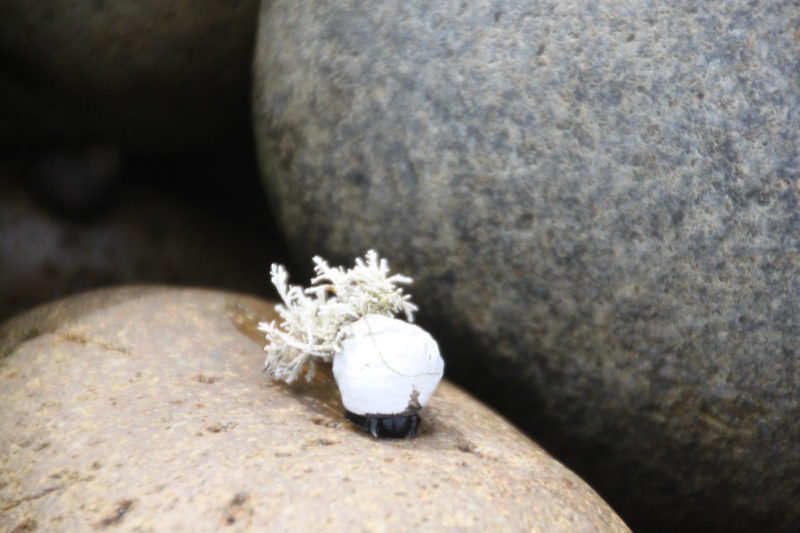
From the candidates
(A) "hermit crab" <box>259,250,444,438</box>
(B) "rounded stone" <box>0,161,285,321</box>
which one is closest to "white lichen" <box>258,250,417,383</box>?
(A) "hermit crab" <box>259,250,444,438</box>

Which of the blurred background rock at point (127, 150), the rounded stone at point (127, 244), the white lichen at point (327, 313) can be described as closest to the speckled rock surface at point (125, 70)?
the blurred background rock at point (127, 150)

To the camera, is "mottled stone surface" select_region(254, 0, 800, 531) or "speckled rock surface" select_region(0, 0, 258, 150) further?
"speckled rock surface" select_region(0, 0, 258, 150)

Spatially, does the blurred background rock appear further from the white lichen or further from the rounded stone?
the white lichen

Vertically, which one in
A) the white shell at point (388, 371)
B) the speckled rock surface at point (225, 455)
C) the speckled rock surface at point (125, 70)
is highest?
the speckled rock surface at point (125, 70)

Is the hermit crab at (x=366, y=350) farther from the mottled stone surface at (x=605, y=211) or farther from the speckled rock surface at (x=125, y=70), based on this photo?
the speckled rock surface at (x=125, y=70)

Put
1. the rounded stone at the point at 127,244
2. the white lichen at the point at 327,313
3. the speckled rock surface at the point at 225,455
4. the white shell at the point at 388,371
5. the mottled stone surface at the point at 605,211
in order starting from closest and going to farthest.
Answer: the speckled rock surface at the point at 225,455, the white shell at the point at 388,371, the white lichen at the point at 327,313, the mottled stone surface at the point at 605,211, the rounded stone at the point at 127,244

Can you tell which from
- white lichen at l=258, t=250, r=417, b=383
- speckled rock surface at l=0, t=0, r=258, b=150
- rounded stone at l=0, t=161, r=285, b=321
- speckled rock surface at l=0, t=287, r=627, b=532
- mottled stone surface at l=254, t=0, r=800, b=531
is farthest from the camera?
rounded stone at l=0, t=161, r=285, b=321

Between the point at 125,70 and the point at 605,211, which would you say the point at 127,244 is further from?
the point at 605,211
